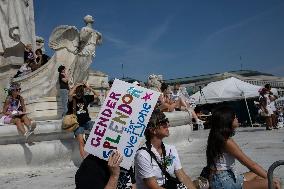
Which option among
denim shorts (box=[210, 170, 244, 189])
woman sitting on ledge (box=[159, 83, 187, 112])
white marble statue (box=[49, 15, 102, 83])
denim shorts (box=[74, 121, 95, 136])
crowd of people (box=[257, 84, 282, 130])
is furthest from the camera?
crowd of people (box=[257, 84, 282, 130])

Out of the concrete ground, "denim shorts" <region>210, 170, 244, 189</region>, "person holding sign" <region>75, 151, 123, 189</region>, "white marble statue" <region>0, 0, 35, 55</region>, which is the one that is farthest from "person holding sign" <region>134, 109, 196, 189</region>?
"white marble statue" <region>0, 0, 35, 55</region>

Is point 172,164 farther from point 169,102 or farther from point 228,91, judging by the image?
point 228,91

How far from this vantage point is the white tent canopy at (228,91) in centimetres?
2089

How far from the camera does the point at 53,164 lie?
7.46m

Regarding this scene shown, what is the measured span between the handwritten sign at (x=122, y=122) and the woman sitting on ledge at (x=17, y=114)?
166 inches

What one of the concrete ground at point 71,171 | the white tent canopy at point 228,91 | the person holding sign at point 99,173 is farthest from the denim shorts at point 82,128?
the white tent canopy at point 228,91

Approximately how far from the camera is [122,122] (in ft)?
10.4

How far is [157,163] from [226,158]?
775mm

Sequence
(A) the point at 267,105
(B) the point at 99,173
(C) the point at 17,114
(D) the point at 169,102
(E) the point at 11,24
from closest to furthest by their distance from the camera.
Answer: (B) the point at 99,173 → (C) the point at 17,114 → (D) the point at 169,102 → (E) the point at 11,24 → (A) the point at 267,105

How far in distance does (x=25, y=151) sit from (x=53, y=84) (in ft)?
10.3

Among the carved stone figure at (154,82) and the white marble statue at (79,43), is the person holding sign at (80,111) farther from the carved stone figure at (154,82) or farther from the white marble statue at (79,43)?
the carved stone figure at (154,82)

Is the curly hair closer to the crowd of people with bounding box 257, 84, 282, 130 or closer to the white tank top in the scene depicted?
the white tank top

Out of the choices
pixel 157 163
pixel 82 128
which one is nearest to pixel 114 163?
pixel 157 163

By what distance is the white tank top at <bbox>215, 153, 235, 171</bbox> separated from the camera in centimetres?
420
